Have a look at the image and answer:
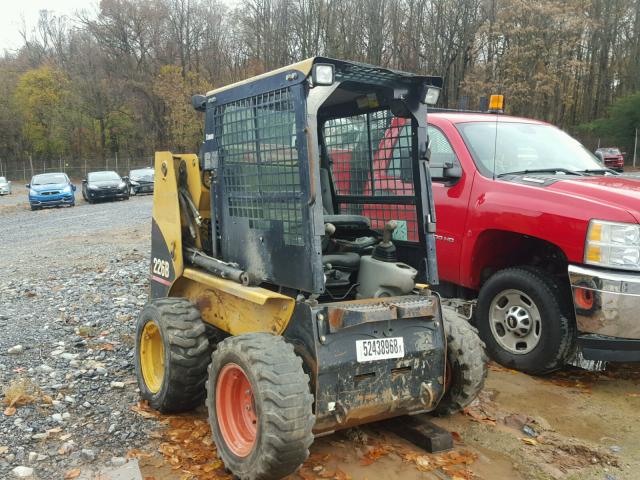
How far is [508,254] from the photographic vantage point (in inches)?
226

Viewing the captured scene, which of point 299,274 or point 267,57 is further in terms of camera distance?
point 267,57

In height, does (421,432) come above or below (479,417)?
above

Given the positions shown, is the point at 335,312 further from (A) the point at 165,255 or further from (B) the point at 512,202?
(B) the point at 512,202

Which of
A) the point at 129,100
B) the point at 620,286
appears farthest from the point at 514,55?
the point at 620,286

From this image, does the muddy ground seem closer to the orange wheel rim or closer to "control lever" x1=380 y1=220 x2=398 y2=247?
the orange wheel rim

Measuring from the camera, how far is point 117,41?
5791 centimetres

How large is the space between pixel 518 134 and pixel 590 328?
2396 millimetres

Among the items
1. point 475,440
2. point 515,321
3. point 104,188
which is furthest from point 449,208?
point 104,188

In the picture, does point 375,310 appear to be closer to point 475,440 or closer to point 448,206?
point 475,440

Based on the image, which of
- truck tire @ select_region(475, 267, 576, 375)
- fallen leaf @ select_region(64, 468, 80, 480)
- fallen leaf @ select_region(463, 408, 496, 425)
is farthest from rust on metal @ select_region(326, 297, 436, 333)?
fallen leaf @ select_region(64, 468, 80, 480)

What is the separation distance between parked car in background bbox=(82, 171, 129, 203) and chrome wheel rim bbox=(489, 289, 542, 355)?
22.8m

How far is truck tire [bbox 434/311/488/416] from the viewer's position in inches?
161

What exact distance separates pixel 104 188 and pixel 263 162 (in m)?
23.2

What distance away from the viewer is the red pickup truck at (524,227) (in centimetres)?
454
